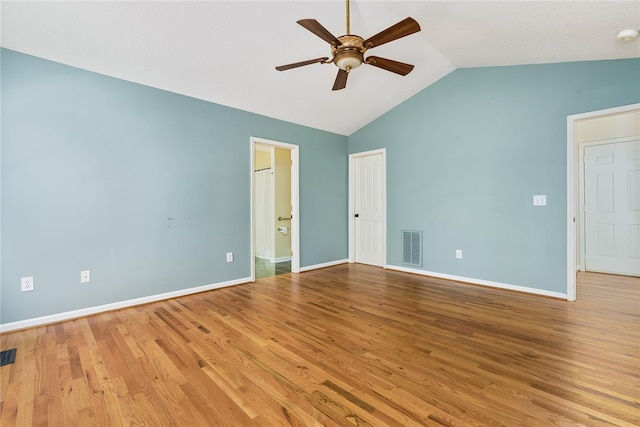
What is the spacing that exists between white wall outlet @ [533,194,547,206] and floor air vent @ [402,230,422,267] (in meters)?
1.57

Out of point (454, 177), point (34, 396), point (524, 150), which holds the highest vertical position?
point (524, 150)

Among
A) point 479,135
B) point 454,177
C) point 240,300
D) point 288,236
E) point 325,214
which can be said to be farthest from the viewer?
point 288,236

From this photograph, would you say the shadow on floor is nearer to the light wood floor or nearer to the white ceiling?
the light wood floor

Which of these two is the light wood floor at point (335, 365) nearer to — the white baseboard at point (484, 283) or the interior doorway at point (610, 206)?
the white baseboard at point (484, 283)

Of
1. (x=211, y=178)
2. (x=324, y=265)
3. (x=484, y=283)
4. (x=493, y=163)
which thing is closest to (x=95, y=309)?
(x=211, y=178)

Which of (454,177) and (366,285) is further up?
(454,177)

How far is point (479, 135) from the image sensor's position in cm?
396

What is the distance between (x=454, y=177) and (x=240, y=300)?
3483 millimetres

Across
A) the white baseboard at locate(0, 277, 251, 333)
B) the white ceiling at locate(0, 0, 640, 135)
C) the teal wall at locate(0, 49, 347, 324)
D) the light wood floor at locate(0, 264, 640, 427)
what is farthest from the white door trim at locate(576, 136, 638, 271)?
the white baseboard at locate(0, 277, 251, 333)

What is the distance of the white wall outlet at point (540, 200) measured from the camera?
11.3 feet

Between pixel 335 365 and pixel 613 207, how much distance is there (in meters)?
5.23

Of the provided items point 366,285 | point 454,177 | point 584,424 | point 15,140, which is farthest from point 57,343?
point 454,177

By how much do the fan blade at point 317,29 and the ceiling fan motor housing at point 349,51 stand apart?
0.05 meters

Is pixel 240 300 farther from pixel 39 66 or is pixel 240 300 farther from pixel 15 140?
pixel 39 66
